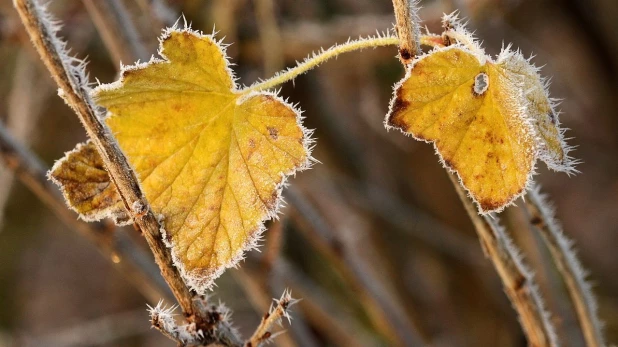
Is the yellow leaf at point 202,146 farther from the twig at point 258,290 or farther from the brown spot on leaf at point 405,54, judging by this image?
the twig at point 258,290

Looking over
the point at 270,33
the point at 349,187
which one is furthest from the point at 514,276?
the point at 349,187

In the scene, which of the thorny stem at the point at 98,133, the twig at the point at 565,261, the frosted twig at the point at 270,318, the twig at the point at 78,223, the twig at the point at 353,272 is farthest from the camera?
the twig at the point at 353,272

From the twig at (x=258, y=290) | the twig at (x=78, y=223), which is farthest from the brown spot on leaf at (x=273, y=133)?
the twig at (x=258, y=290)

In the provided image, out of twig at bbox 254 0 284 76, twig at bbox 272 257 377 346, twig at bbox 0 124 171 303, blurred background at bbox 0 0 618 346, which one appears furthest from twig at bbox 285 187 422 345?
twig at bbox 254 0 284 76

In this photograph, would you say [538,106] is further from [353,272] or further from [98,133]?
[353,272]

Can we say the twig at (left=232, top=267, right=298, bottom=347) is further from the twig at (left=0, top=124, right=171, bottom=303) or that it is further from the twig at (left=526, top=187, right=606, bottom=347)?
the twig at (left=526, top=187, right=606, bottom=347)

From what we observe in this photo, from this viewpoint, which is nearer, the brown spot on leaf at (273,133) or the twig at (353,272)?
the brown spot on leaf at (273,133)

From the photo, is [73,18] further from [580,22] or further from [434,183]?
[580,22]
